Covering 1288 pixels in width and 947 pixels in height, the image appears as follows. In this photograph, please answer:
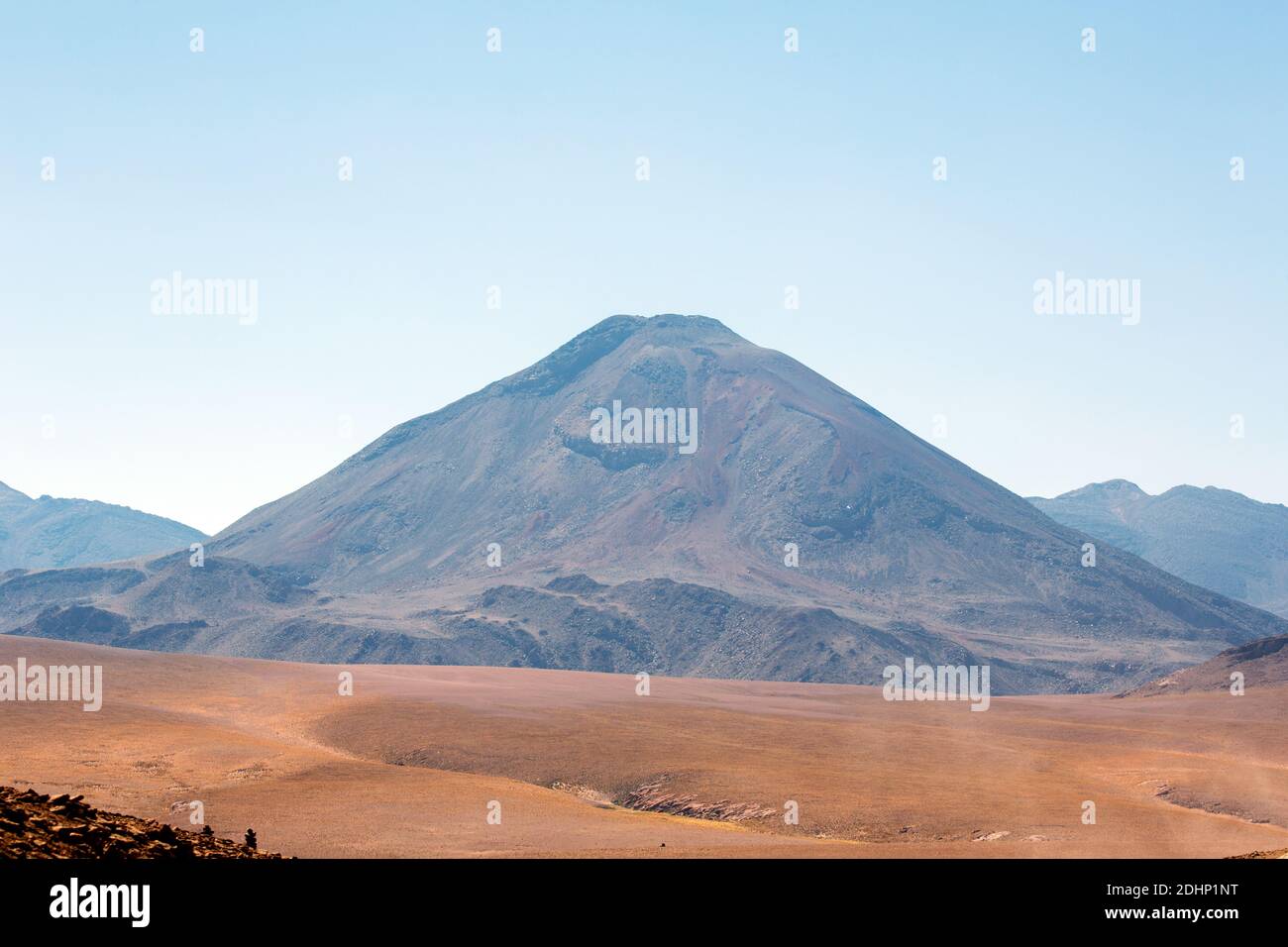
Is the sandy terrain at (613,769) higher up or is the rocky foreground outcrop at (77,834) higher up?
the rocky foreground outcrop at (77,834)

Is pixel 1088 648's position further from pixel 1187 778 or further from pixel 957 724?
pixel 1187 778

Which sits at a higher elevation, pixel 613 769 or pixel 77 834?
pixel 77 834

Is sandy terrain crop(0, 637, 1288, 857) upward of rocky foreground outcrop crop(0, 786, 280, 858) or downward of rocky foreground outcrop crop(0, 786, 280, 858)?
downward

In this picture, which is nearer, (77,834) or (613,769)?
(77,834)

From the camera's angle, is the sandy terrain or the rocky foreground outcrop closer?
the rocky foreground outcrop
